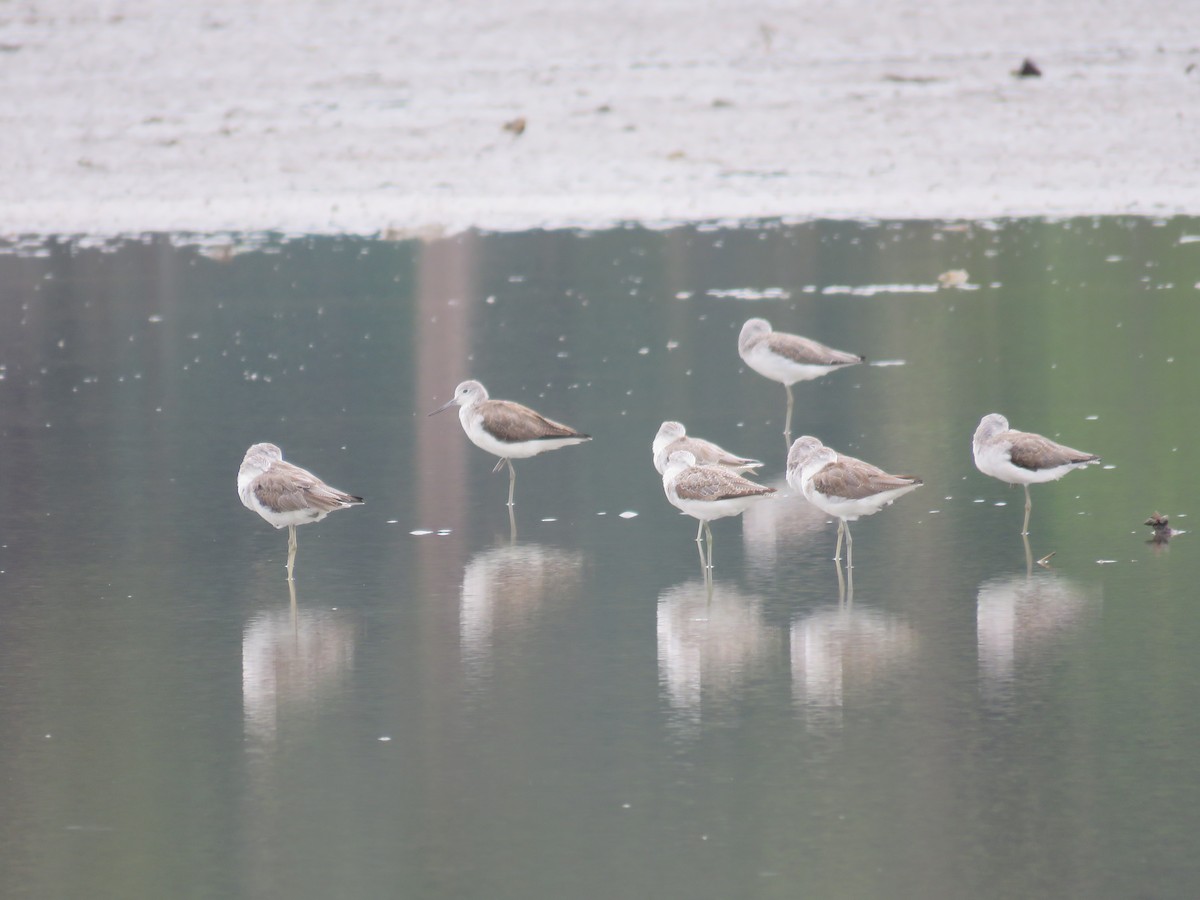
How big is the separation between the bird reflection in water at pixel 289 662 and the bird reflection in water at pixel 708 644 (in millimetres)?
1450

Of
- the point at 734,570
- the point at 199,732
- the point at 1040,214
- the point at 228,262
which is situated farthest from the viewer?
the point at 1040,214

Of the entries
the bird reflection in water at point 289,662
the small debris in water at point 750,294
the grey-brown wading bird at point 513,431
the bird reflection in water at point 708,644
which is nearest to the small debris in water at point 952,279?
the small debris in water at point 750,294

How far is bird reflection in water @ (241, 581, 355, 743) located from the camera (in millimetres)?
7332

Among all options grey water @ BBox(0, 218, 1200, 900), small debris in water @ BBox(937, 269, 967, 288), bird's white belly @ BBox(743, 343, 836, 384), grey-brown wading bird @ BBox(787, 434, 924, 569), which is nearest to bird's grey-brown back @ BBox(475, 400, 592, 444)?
grey water @ BBox(0, 218, 1200, 900)

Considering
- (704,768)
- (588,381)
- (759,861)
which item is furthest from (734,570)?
(588,381)

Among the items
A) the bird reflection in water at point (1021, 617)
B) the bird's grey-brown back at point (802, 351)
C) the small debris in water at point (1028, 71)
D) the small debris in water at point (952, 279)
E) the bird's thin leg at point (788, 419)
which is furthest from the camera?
the small debris in water at point (1028, 71)

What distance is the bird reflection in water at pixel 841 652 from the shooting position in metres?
7.27

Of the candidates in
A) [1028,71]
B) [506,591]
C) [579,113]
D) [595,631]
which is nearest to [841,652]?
[595,631]

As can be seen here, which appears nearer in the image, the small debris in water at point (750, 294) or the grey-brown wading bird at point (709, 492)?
the grey-brown wading bird at point (709, 492)

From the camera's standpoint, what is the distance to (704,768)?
6.50 m

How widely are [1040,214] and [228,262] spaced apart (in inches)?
420

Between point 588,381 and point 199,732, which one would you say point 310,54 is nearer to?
point 588,381

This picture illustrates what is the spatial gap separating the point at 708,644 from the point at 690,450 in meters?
2.70

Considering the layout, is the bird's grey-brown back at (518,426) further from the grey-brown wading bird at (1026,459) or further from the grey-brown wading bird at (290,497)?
the grey-brown wading bird at (1026,459)
